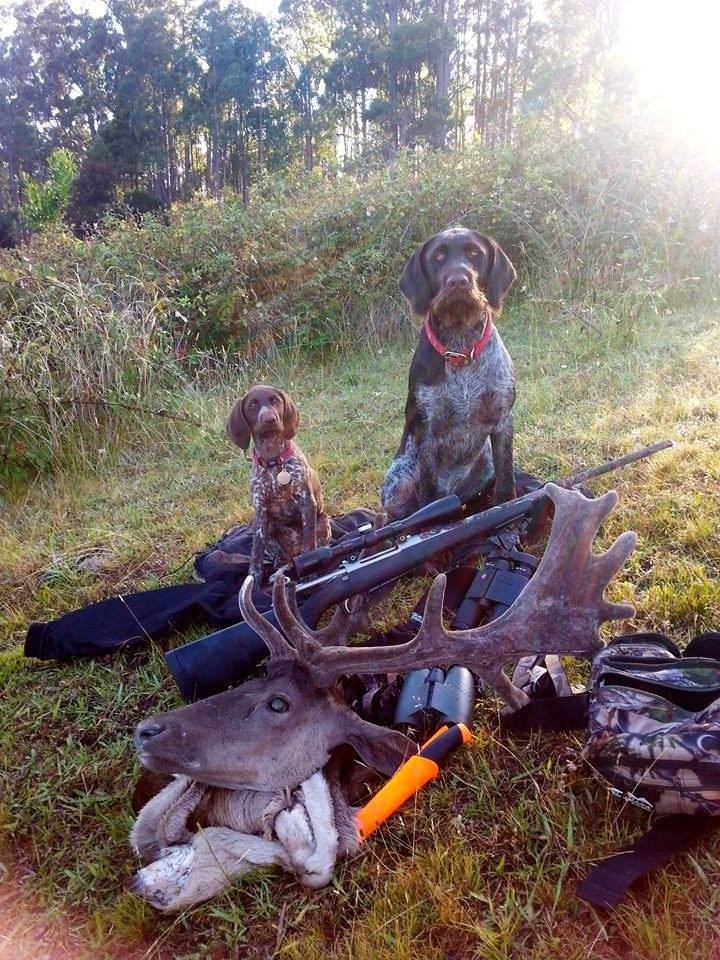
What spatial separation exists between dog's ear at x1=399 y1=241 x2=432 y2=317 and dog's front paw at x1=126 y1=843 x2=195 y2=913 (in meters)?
3.14

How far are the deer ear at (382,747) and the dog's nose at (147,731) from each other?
601mm

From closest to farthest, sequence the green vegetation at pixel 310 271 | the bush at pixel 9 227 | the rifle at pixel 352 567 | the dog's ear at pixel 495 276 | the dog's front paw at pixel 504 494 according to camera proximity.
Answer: the rifle at pixel 352 567 → the dog's front paw at pixel 504 494 → the dog's ear at pixel 495 276 → the green vegetation at pixel 310 271 → the bush at pixel 9 227

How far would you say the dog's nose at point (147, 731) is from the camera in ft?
6.99

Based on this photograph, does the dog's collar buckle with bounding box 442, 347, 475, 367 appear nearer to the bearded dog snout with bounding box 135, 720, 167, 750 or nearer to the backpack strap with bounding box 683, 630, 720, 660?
the backpack strap with bounding box 683, 630, 720, 660

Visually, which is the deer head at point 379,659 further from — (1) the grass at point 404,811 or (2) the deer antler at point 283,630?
(1) the grass at point 404,811

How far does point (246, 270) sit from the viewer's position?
1077cm

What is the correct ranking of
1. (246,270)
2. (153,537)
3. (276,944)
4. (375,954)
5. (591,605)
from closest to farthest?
(375,954)
(276,944)
(591,605)
(153,537)
(246,270)

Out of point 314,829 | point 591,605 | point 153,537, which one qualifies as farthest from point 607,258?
point 314,829

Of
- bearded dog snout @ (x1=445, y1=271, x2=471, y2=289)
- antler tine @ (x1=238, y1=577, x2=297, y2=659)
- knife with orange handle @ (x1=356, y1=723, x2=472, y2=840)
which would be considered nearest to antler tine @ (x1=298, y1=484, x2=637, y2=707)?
antler tine @ (x1=238, y1=577, x2=297, y2=659)

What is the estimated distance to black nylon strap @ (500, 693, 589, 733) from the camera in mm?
2365

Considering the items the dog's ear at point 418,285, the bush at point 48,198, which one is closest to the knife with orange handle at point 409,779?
the dog's ear at point 418,285

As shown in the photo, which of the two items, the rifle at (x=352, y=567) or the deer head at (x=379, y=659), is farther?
the rifle at (x=352, y=567)

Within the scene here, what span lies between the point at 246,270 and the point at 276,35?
27427 mm

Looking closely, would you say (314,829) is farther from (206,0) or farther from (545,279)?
(206,0)
